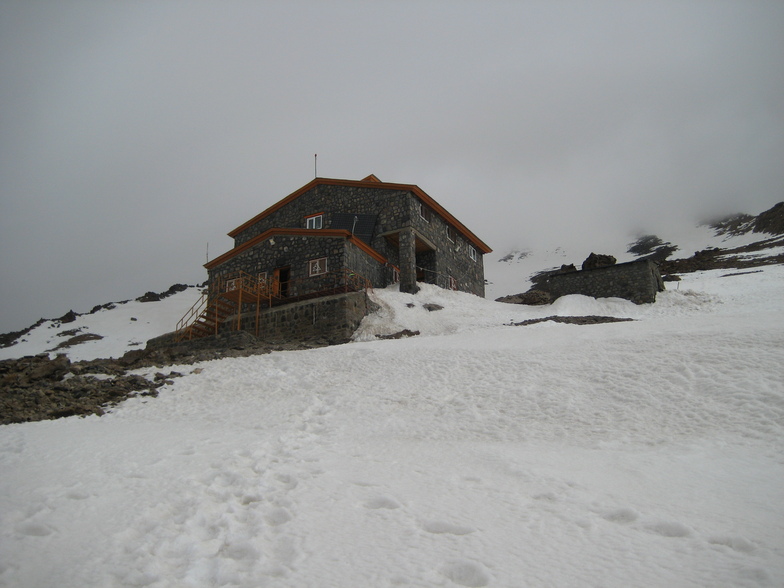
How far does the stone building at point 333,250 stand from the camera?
23.4 meters

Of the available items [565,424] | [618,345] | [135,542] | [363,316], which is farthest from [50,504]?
[363,316]

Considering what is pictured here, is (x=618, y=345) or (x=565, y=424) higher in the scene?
(x=618, y=345)

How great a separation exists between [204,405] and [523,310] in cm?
1772

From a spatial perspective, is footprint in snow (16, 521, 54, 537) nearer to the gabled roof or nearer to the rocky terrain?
the rocky terrain

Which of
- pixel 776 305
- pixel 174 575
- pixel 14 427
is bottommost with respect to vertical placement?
pixel 174 575

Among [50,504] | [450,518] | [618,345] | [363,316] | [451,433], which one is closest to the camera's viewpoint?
[450,518]

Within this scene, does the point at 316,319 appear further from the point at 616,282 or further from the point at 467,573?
the point at 467,573

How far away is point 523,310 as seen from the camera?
2506cm

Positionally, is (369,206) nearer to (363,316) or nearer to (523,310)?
(363,316)

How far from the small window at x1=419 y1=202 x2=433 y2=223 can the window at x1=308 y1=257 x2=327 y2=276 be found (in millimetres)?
6686

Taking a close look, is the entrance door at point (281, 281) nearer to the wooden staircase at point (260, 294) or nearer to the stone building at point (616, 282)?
the wooden staircase at point (260, 294)

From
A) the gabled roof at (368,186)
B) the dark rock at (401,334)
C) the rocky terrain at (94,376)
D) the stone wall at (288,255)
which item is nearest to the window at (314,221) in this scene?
the gabled roof at (368,186)

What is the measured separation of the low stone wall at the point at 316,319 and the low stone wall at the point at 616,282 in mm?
10412

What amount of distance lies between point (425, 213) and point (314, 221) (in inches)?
→ 243
